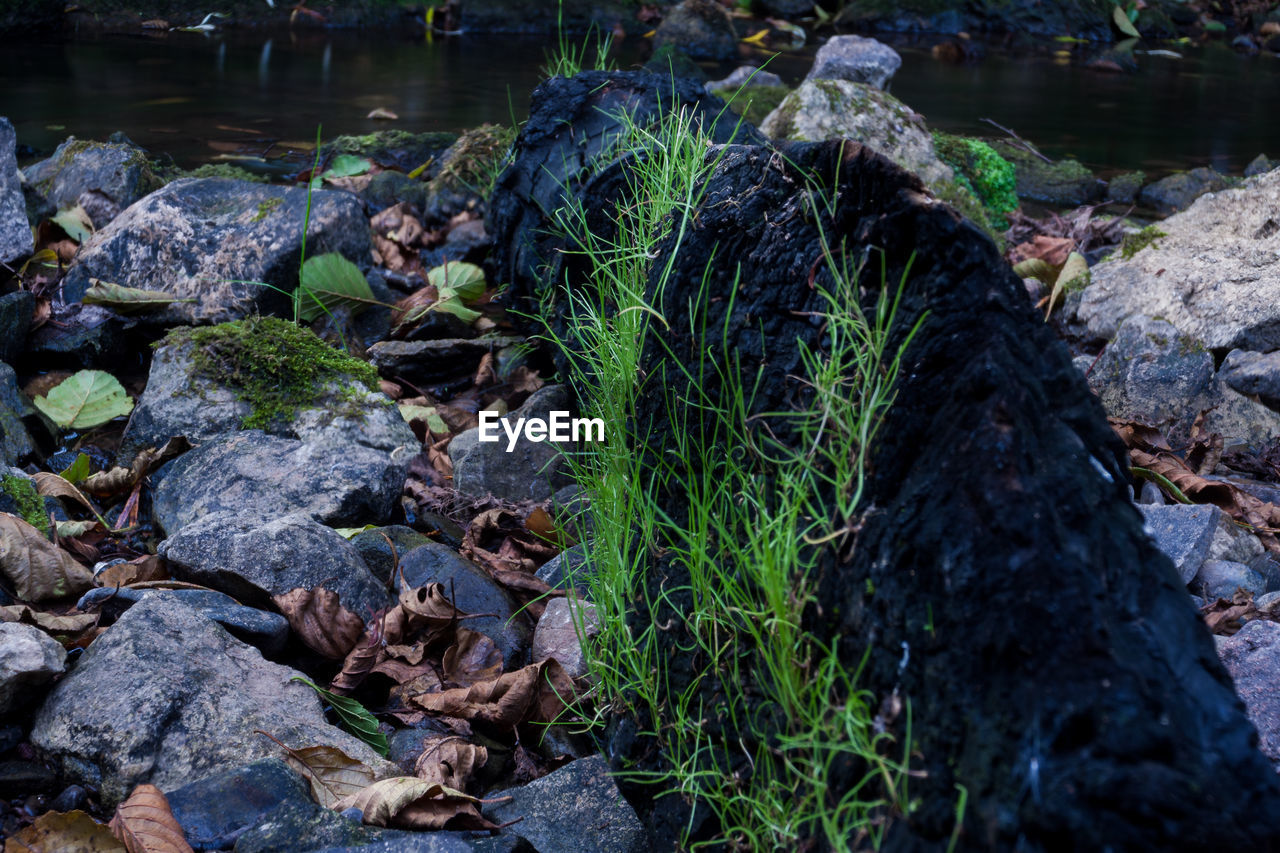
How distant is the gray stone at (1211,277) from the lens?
3.93 meters

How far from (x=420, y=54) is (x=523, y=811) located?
13500mm

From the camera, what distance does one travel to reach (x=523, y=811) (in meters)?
2.12

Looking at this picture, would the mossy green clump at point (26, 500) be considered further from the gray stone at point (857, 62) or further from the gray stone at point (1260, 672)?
the gray stone at point (857, 62)

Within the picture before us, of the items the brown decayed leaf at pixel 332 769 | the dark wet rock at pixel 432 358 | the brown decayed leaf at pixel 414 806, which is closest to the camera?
the brown decayed leaf at pixel 414 806

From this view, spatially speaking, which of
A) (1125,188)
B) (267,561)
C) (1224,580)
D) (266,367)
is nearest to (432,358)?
(266,367)

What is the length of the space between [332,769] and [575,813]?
1.68 ft

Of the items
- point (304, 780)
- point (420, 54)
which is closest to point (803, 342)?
point (304, 780)

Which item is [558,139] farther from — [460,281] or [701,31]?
[701,31]

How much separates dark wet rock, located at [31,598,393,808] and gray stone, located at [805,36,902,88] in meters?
7.15

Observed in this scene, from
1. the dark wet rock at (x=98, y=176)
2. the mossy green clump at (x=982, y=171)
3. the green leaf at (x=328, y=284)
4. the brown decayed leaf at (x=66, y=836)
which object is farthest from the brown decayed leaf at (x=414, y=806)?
the mossy green clump at (x=982, y=171)

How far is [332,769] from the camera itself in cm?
213

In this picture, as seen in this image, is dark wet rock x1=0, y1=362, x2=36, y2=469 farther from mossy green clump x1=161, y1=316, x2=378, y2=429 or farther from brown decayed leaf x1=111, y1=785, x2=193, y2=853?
brown decayed leaf x1=111, y1=785, x2=193, y2=853

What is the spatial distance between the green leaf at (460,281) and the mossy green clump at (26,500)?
2.22 m

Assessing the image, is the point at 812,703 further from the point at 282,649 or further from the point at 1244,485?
the point at 1244,485
